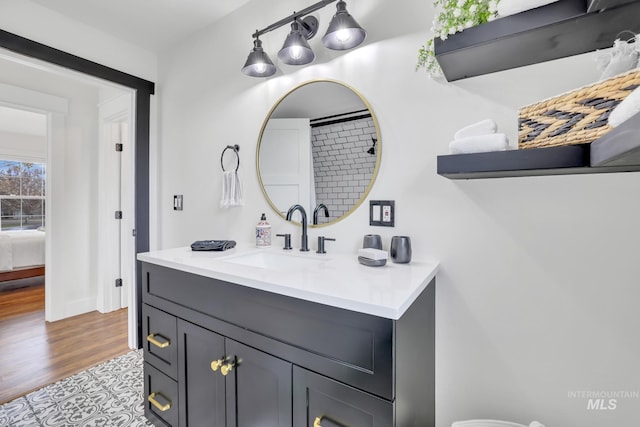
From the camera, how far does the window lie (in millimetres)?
5039

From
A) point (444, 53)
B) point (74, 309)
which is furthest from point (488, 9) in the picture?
point (74, 309)

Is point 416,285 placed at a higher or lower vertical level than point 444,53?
lower

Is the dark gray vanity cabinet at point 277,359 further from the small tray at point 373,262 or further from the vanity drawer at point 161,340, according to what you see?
the small tray at point 373,262

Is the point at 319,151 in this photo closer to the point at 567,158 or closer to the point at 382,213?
the point at 382,213

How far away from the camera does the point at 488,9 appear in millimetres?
927

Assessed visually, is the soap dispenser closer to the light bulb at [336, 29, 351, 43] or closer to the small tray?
the small tray

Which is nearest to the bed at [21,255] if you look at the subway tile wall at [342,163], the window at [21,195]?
the window at [21,195]

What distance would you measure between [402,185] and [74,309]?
3610 millimetres

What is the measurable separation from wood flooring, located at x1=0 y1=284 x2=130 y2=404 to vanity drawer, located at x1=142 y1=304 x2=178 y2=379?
108cm

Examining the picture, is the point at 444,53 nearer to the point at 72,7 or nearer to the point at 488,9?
the point at 488,9

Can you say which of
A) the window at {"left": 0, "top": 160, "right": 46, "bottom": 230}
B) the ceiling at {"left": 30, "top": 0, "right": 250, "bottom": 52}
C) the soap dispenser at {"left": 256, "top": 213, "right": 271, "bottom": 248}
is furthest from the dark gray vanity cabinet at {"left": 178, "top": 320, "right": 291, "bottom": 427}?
the window at {"left": 0, "top": 160, "right": 46, "bottom": 230}

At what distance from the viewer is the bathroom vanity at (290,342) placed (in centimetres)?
78

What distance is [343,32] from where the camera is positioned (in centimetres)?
131

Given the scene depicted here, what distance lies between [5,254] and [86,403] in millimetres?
3815
